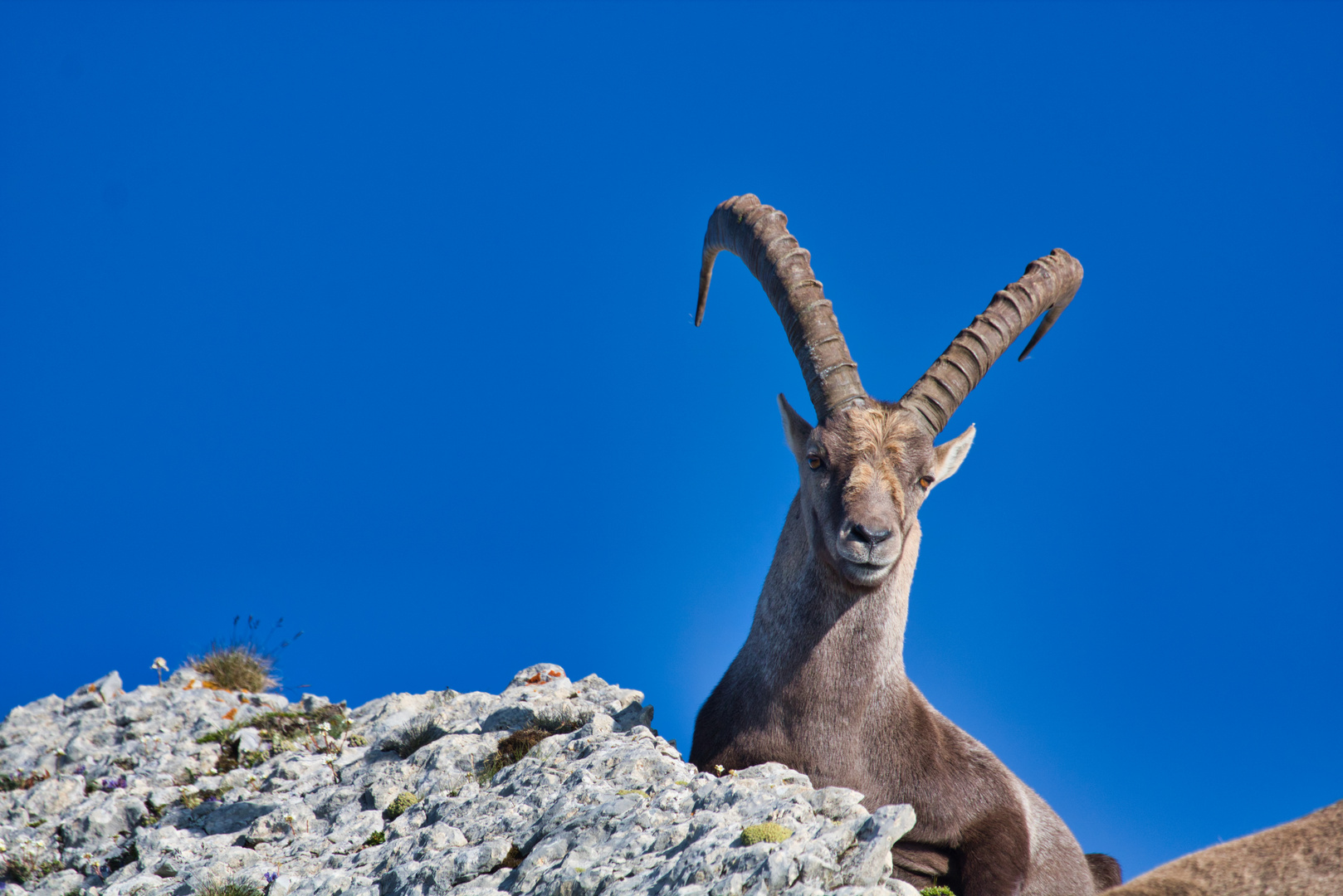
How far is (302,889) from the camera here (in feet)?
23.7

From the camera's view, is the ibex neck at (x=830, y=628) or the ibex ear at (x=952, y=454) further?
the ibex ear at (x=952, y=454)

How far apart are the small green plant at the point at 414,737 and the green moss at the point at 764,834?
207 inches

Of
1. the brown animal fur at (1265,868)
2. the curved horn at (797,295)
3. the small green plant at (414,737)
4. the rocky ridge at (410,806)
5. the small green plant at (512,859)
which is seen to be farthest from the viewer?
the small green plant at (414,737)

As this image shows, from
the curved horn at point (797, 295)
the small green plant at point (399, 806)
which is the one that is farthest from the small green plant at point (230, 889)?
the curved horn at point (797, 295)

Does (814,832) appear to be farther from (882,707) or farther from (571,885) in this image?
(882,707)

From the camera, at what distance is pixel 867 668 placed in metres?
8.08

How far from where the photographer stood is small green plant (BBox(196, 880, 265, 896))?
7.43m

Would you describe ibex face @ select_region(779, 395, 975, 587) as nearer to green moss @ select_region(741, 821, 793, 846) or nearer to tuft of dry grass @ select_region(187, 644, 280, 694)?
green moss @ select_region(741, 821, 793, 846)

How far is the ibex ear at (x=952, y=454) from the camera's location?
9070mm

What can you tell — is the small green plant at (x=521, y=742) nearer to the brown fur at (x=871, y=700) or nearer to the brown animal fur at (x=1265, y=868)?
the brown fur at (x=871, y=700)

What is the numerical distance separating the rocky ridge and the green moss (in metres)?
0.01

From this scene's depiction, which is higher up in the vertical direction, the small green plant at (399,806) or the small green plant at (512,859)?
the small green plant at (399,806)

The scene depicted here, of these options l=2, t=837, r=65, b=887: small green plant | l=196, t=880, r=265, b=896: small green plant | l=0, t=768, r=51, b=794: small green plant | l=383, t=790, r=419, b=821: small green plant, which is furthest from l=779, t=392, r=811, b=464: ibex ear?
l=0, t=768, r=51, b=794: small green plant

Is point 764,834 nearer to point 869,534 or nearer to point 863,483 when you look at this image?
point 869,534
